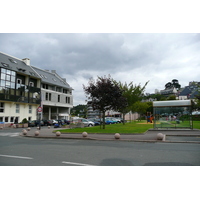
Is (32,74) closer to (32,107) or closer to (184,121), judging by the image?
(32,107)

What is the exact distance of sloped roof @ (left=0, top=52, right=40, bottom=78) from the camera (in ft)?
121

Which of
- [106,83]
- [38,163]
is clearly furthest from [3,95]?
[38,163]

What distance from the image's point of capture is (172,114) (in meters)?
21.4

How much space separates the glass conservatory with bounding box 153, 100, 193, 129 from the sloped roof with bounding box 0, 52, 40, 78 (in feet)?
98.9

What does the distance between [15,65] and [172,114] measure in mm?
33616

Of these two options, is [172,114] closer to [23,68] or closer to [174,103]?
[174,103]

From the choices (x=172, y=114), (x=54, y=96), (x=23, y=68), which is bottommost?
(x=172, y=114)

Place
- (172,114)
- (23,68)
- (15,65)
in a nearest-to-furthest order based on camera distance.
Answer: (172,114) → (15,65) → (23,68)

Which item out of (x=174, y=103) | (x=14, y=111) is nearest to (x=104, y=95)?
(x=174, y=103)

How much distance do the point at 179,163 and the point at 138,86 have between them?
94.4 ft

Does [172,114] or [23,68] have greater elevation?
[23,68]

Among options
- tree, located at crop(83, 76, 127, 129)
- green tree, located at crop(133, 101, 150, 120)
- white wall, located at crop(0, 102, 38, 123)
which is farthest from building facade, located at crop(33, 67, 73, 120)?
tree, located at crop(83, 76, 127, 129)

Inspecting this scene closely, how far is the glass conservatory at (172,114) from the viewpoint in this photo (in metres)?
20.0

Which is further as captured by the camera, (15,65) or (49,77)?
(49,77)
